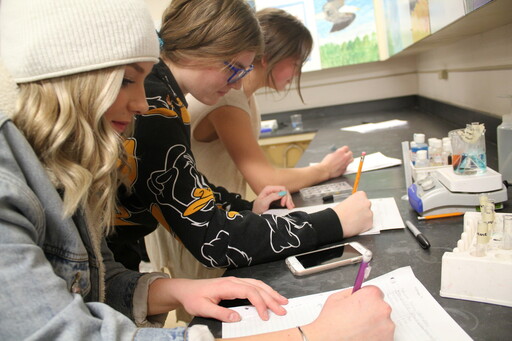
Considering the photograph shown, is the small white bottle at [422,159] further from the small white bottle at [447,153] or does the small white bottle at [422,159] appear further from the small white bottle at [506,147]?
the small white bottle at [506,147]

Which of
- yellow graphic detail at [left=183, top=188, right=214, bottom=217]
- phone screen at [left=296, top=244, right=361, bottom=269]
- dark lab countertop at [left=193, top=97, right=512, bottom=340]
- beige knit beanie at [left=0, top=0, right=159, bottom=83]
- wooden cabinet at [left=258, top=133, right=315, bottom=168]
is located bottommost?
wooden cabinet at [left=258, top=133, right=315, bottom=168]

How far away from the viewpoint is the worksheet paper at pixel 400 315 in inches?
22.5

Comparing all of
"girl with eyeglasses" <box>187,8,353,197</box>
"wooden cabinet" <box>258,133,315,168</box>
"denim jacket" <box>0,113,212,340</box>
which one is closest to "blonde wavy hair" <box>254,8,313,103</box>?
"girl with eyeglasses" <box>187,8,353,197</box>

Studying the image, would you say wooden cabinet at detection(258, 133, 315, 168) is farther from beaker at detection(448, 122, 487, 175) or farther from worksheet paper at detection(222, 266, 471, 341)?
worksheet paper at detection(222, 266, 471, 341)

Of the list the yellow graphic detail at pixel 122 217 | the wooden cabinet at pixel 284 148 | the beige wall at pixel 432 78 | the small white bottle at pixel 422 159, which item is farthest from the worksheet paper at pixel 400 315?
the wooden cabinet at pixel 284 148

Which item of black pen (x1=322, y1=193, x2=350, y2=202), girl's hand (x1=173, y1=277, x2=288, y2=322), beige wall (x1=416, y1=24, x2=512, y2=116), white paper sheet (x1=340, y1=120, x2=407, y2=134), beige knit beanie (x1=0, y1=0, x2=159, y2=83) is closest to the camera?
beige knit beanie (x1=0, y1=0, x2=159, y2=83)

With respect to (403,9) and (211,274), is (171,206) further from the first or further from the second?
(403,9)

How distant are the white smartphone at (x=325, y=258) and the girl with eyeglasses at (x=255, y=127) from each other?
55 centimetres

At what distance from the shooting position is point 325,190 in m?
1.37

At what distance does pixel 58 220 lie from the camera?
1.87 ft

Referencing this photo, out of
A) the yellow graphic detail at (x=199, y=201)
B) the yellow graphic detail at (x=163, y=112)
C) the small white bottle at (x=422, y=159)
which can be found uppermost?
the yellow graphic detail at (x=163, y=112)

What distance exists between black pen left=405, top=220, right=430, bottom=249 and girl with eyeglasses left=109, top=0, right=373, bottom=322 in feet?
0.29

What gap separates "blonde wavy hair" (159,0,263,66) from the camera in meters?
0.99

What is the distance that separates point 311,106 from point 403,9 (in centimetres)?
161
